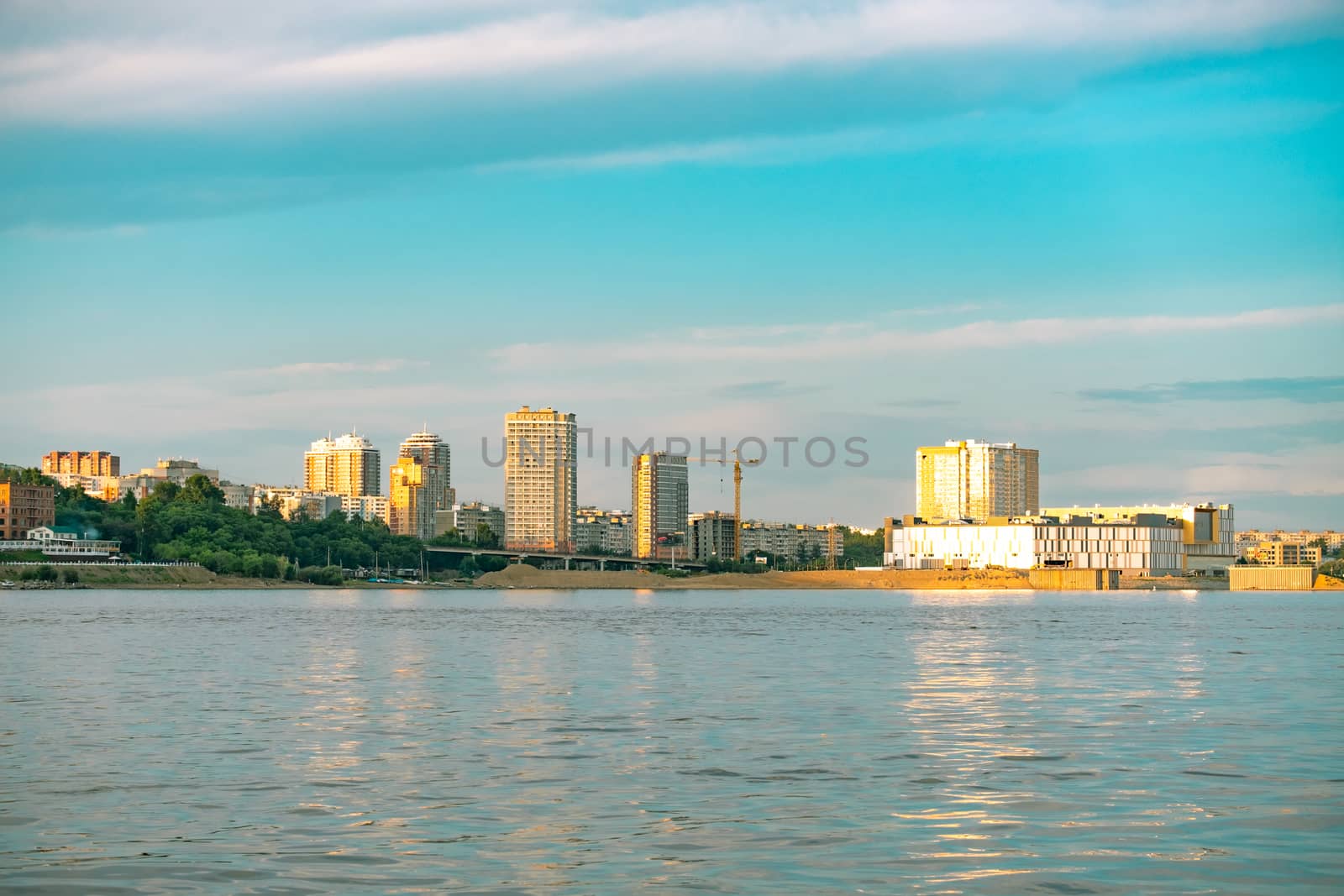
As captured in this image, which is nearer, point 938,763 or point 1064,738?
point 938,763

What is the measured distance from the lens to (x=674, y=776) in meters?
23.0

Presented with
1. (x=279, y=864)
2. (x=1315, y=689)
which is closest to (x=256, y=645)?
(x=1315, y=689)

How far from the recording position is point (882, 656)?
54531 millimetres

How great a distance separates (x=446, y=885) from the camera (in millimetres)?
15242

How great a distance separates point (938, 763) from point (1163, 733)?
6.37 metres

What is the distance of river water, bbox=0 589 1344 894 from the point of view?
16.0m

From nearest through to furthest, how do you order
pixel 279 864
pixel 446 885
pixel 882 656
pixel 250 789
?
pixel 446 885
pixel 279 864
pixel 250 789
pixel 882 656

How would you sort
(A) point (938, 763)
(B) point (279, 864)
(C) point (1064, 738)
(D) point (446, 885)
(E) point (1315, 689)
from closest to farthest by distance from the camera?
(D) point (446, 885) < (B) point (279, 864) < (A) point (938, 763) < (C) point (1064, 738) < (E) point (1315, 689)

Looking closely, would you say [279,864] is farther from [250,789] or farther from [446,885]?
[250,789]

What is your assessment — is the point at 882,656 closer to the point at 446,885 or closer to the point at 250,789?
the point at 250,789

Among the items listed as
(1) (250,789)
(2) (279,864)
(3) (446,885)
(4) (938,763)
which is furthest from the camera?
(4) (938,763)

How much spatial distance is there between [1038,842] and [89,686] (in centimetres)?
3010

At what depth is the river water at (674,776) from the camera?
16047 mm

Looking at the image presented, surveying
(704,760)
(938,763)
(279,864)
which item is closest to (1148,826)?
(938,763)
